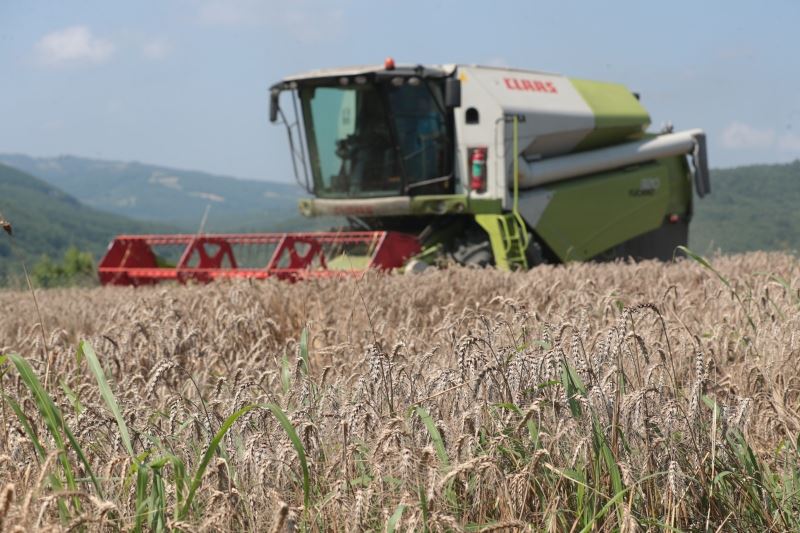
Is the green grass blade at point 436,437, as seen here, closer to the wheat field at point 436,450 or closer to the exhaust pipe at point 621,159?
the wheat field at point 436,450

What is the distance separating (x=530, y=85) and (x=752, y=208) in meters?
59.9

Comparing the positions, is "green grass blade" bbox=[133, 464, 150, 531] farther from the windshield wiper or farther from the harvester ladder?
the windshield wiper

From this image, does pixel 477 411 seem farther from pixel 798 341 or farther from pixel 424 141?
pixel 424 141

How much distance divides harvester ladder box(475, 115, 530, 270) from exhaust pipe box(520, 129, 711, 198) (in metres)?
0.40

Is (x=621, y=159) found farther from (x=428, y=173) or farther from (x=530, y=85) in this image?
(x=428, y=173)

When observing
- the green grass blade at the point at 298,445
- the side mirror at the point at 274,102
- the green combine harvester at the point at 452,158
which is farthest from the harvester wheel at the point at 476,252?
the green grass blade at the point at 298,445

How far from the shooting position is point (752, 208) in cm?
6569

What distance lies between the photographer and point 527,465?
→ 211 cm

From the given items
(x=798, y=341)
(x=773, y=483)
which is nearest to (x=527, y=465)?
(x=773, y=483)

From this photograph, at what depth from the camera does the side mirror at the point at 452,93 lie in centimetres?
884

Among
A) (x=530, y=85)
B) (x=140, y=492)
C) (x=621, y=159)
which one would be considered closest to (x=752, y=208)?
(x=621, y=159)

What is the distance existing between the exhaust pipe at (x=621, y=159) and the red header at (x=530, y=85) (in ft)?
2.45

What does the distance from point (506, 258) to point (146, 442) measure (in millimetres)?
7038

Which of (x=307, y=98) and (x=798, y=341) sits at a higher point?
(x=307, y=98)
